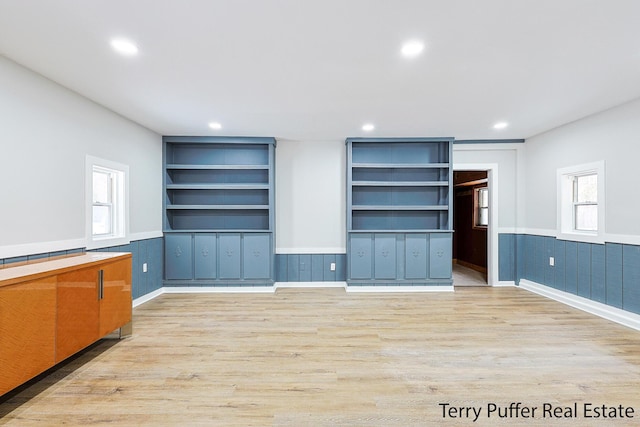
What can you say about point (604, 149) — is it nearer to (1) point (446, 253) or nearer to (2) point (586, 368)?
(1) point (446, 253)

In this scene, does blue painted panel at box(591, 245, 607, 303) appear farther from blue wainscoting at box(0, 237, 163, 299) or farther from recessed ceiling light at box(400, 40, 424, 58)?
blue wainscoting at box(0, 237, 163, 299)

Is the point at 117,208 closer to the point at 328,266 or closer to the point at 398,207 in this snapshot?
the point at 328,266

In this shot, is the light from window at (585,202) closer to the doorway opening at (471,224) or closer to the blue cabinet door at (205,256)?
the doorway opening at (471,224)

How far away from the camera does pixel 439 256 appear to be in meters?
5.16

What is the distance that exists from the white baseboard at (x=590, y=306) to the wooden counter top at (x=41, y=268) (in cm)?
546

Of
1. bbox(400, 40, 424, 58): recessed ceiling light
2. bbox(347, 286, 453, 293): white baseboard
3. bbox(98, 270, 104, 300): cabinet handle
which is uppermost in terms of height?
bbox(400, 40, 424, 58): recessed ceiling light

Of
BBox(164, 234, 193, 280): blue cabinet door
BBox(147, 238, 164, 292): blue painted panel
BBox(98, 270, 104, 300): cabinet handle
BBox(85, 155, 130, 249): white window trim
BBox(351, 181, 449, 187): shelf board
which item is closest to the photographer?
BBox(98, 270, 104, 300): cabinet handle

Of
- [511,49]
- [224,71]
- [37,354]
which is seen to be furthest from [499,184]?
[37,354]

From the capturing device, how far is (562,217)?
4617 millimetres

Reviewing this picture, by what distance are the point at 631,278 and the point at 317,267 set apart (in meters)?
4.04

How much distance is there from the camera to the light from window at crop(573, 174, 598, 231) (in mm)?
A: 4273

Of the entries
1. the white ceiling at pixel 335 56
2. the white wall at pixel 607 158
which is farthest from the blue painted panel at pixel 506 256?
the white ceiling at pixel 335 56

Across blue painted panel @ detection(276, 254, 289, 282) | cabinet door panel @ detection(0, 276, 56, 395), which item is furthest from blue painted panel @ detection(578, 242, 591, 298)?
cabinet door panel @ detection(0, 276, 56, 395)

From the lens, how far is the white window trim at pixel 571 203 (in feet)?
13.0
